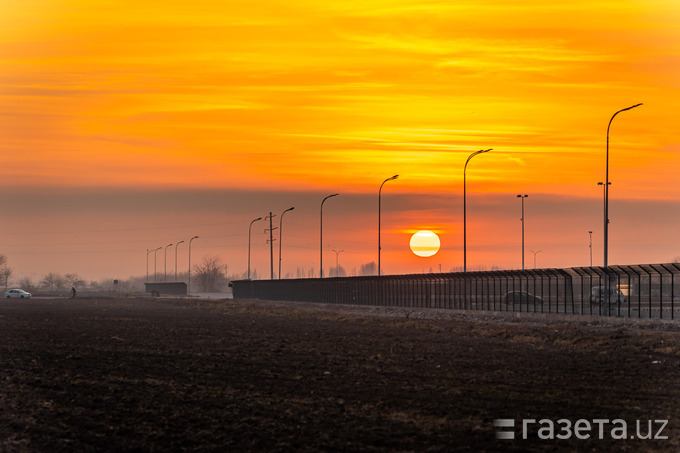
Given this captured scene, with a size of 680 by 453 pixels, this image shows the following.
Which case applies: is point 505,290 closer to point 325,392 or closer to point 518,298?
point 518,298

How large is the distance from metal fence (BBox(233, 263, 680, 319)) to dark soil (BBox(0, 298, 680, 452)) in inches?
573

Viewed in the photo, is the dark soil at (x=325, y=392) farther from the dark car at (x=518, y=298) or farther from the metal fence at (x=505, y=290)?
the dark car at (x=518, y=298)

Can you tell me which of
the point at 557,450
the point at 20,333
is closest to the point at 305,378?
the point at 557,450

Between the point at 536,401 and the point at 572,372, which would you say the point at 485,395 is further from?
the point at 572,372

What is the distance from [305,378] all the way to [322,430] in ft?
23.1

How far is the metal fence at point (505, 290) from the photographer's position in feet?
171

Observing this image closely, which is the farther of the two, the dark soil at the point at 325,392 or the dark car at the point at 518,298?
the dark car at the point at 518,298

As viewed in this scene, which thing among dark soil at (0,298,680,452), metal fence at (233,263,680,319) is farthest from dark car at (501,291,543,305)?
dark soil at (0,298,680,452)

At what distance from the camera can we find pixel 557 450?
48.8ft

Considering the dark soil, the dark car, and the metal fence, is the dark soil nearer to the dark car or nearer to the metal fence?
the metal fence

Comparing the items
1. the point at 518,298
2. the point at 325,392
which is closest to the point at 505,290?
the point at 518,298

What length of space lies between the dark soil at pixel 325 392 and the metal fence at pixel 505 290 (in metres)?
14.6

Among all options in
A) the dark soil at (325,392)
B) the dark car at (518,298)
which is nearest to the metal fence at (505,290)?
the dark car at (518,298)

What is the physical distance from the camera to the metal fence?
5200 centimetres
